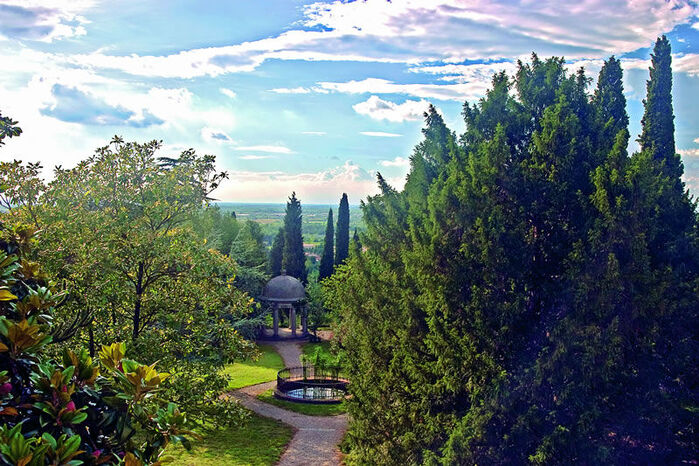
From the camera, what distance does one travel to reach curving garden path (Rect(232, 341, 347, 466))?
696 inches

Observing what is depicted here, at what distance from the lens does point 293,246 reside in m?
48.2

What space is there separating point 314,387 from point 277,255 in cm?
2572

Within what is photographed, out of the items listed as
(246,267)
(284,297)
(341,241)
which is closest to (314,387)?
(246,267)

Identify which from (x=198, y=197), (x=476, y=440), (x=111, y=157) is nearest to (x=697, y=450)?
(x=476, y=440)

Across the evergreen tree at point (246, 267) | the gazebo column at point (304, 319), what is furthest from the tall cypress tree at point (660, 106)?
the gazebo column at point (304, 319)

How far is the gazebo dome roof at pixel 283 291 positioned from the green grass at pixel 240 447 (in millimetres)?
19134

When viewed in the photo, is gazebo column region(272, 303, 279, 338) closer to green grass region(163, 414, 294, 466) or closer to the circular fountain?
the circular fountain

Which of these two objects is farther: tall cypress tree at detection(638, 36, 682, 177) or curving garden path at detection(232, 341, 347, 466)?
tall cypress tree at detection(638, 36, 682, 177)

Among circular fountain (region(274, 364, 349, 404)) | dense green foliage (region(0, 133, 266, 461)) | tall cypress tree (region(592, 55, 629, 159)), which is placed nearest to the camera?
tall cypress tree (region(592, 55, 629, 159))

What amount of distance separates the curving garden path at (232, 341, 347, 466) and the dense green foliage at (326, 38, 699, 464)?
561cm

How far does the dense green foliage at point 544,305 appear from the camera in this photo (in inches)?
373

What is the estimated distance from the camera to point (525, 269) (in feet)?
34.2

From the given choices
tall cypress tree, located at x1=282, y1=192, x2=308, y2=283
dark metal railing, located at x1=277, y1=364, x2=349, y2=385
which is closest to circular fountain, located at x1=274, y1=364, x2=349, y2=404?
dark metal railing, located at x1=277, y1=364, x2=349, y2=385

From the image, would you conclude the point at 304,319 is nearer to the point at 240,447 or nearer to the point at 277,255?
the point at 277,255
